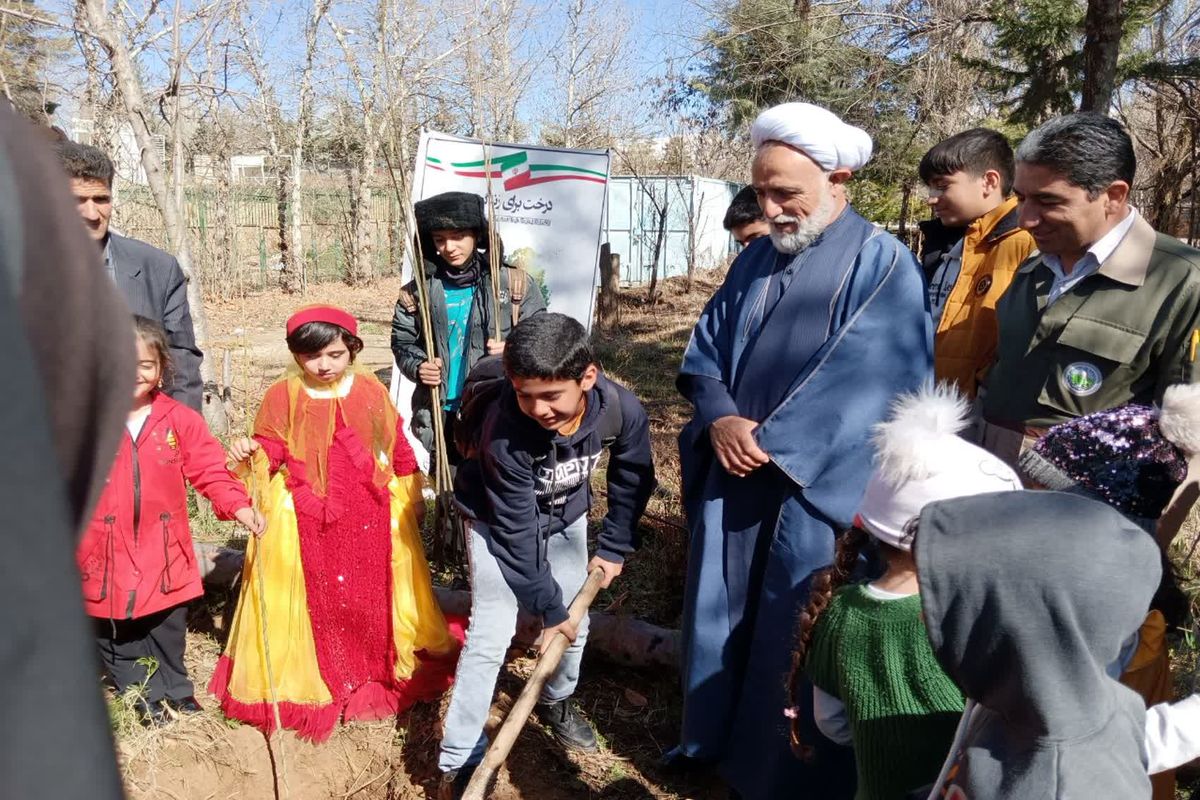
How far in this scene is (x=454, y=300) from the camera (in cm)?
379

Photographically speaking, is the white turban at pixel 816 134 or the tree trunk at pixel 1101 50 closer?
the white turban at pixel 816 134

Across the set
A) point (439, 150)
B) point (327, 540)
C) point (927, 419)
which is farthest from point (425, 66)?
point (927, 419)

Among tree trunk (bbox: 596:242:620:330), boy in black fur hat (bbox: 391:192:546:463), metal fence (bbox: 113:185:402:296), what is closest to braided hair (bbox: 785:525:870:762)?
boy in black fur hat (bbox: 391:192:546:463)

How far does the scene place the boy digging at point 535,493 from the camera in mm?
2344

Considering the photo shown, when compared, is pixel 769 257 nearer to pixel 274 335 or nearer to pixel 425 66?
pixel 274 335

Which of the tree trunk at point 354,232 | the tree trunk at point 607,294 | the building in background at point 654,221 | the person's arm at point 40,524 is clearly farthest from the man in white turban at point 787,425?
the tree trunk at point 354,232

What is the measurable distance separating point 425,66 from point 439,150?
1129 centimetres

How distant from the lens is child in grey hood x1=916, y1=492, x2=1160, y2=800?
1.16 metres

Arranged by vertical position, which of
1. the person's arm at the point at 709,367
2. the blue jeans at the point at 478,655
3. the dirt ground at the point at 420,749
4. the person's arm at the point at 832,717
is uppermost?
the person's arm at the point at 709,367

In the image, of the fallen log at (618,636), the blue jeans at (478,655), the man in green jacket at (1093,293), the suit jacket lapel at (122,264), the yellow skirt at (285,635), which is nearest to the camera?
the man in green jacket at (1093,293)

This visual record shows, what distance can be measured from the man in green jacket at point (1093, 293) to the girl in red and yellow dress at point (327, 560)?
2.05 metres

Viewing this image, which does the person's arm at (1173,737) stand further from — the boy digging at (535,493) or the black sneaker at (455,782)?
the black sneaker at (455,782)

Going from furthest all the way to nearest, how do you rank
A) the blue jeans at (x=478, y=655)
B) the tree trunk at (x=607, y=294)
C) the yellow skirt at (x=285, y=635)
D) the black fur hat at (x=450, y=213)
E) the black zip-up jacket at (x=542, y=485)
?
the tree trunk at (x=607, y=294) < the black fur hat at (x=450, y=213) < the yellow skirt at (x=285, y=635) < the blue jeans at (x=478, y=655) < the black zip-up jacket at (x=542, y=485)

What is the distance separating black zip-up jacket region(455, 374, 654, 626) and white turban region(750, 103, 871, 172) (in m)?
0.87
